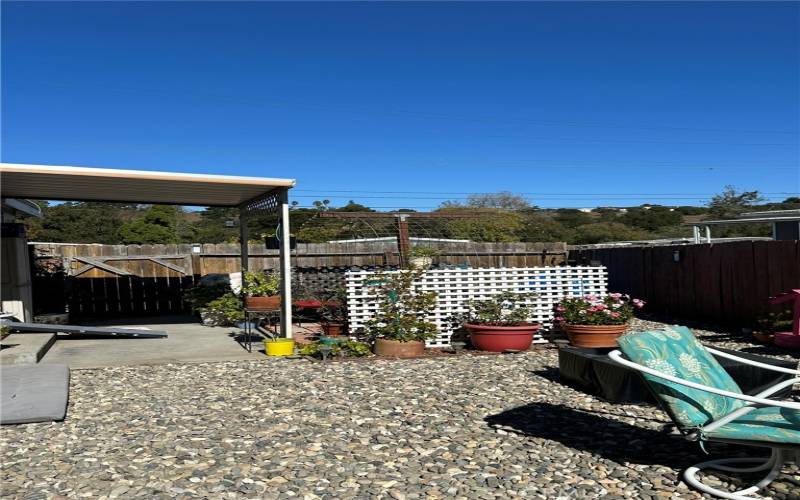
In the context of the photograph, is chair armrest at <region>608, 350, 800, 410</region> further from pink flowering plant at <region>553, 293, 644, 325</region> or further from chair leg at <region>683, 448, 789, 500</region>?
pink flowering plant at <region>553, 293, 644, 325</region>

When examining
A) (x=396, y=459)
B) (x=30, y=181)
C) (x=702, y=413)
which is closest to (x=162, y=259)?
(x=30, y=181)

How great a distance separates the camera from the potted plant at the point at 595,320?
27.2ft

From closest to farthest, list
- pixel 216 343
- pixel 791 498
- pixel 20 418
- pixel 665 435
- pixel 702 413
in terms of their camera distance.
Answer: pixel 791 498 < pixel 702 413 < pixel 665 435 < pixel 20 418 < pixel 216 343

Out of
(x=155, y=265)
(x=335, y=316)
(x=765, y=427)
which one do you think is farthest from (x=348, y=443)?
(x=155, y=265)

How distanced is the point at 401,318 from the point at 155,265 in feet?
28.2

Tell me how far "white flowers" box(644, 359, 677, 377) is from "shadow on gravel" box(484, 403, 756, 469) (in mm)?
571

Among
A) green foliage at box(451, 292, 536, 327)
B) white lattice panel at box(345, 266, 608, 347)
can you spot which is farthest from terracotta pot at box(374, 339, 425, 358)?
green foliage at box(451, 292, 536, 327)

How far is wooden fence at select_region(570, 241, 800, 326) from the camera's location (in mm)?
9625

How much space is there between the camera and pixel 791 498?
3285 millimetres

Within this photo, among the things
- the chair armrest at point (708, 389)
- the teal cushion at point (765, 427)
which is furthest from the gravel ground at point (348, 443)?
the chair armrest at point (708, 389)

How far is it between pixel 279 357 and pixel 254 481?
14.8ft

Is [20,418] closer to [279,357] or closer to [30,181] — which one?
[279,357]

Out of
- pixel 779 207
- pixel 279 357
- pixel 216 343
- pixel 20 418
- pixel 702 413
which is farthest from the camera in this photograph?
pixel 779 207

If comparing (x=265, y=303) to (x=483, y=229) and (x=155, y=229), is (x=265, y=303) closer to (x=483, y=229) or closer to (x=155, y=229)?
(x=483, y=229)
